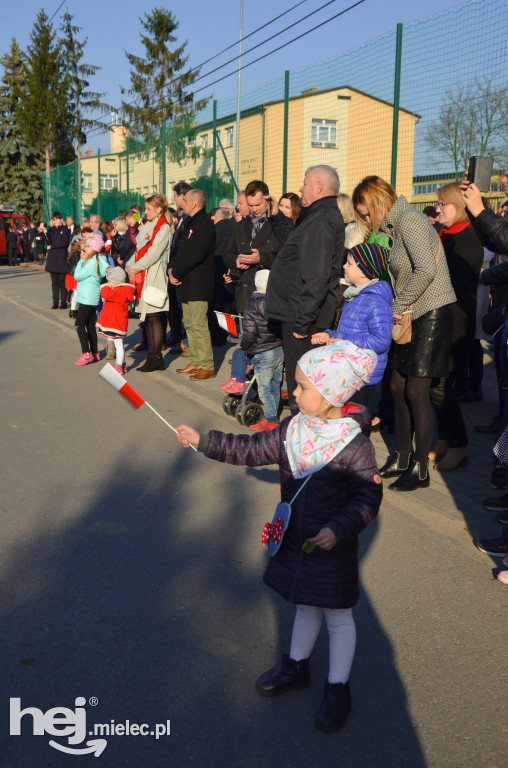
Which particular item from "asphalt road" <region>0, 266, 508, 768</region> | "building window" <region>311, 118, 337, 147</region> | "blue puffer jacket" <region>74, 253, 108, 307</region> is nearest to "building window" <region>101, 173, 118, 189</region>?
"building window" <region>311, 118, 337, 147</region>

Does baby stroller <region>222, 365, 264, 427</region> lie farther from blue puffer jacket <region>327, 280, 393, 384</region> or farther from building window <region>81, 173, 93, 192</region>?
building window <region>81, 173, 93, 192</region>

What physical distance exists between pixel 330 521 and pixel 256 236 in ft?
17.6

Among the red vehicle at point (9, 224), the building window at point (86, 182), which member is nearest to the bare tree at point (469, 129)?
the building window at point (86, 182)

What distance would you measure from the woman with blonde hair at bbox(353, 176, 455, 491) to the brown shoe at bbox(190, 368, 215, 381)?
4.08 metres

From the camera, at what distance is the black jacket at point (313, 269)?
5.45 m

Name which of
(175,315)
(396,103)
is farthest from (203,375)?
(396,103)

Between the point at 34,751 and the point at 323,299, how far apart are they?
370cm

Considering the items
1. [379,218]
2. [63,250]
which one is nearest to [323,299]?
[379,218]

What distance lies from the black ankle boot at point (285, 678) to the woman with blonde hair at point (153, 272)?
673cm

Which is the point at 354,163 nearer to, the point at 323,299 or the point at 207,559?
the point at 323,299

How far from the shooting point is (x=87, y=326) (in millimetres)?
9734

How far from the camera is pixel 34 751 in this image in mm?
2557

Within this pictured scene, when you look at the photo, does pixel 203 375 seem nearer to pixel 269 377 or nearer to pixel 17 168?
pixel 269 377

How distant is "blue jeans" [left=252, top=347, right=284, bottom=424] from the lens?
6652 mm
